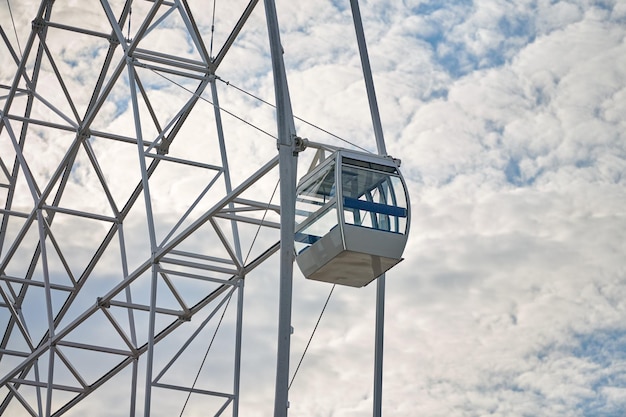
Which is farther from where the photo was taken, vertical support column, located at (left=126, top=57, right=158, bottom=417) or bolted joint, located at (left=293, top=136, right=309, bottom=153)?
vertical support column, located at (left=126, top=57, right=158, bottom=417)

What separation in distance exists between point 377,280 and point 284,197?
3001 mm

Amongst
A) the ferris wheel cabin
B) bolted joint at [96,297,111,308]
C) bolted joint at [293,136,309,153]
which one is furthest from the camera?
bolted joint at [96,297,111,308]

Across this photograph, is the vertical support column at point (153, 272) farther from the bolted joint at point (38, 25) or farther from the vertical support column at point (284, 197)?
the bolted joint at point (38, 25)

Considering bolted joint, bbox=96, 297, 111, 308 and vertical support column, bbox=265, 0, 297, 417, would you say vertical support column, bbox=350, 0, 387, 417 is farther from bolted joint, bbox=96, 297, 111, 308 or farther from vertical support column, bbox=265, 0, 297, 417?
bolted joint, bbox=96, 297, 111, 308

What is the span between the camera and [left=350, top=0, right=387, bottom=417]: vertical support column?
27.3 metres

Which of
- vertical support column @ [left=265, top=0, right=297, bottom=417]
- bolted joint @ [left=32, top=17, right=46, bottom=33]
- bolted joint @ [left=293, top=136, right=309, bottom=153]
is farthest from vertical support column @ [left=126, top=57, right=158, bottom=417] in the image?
bolted joint @ [left=32, top=17, right=46, bottom=33]

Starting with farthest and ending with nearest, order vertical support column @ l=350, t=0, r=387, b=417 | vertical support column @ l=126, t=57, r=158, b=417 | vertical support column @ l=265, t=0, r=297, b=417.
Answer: vertical support column @ l=126, t=57, r=158, b=417 < vertical support column @ l=350, t=0, r=387, b=417 < vertical support column @ l=265, t=0, r=297, b=417

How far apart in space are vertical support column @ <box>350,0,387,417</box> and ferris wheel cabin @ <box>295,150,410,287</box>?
36.5 inches

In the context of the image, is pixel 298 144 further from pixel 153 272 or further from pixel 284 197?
pixel 153 272

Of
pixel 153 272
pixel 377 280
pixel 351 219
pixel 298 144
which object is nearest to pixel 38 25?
pixel 153 272

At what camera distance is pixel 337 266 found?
2602 cm

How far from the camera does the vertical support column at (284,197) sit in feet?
82.8

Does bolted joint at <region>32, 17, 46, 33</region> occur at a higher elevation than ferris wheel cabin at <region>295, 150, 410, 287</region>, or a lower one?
higher

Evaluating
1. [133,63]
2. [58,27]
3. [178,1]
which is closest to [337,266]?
[133,63]
